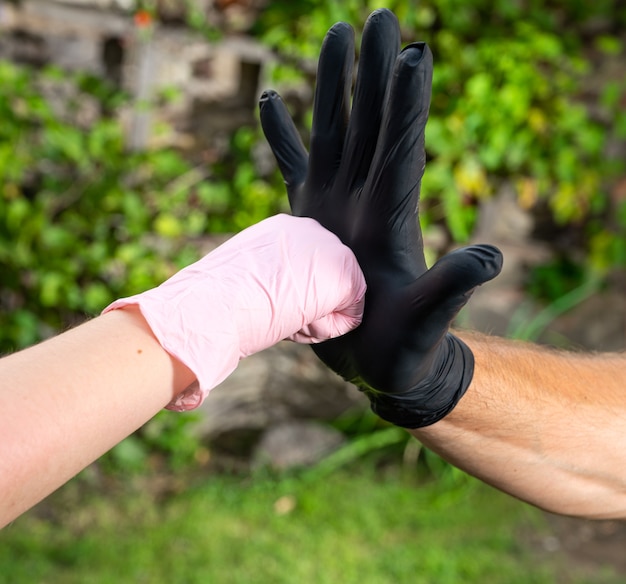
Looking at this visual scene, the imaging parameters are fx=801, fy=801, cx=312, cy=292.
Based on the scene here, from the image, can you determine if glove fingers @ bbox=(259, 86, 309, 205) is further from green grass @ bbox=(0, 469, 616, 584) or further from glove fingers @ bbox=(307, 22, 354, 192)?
green grass @ bbox=(0, 469, 616, 584)

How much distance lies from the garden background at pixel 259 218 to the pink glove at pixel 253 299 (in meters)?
1.92

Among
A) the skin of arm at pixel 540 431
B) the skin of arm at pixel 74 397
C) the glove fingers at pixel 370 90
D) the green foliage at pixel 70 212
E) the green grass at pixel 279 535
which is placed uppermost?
the glove fingers at pixel 370 90

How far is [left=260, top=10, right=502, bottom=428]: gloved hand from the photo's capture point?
3.35ft

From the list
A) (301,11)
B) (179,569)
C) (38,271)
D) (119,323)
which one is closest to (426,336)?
(119,323)

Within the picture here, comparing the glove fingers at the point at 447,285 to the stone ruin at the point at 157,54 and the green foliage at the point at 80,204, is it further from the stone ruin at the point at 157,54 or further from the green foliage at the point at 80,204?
the stone ruin at the point at 157,54

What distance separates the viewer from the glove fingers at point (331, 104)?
1.17 metres

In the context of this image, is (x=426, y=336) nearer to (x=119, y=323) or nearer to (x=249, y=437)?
(x=119, y=323)

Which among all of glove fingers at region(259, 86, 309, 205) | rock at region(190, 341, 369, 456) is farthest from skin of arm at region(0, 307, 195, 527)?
rock at region(190, 341, 369, 456)

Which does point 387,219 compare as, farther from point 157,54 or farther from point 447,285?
point 157,54

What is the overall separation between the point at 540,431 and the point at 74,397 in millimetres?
811

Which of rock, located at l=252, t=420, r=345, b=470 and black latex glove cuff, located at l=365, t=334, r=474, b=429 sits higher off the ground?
black latex glove cuff, located at l=365, t=334, r=474, b=429

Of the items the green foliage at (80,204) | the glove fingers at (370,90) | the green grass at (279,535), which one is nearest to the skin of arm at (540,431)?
the glove fingers at (370,90)

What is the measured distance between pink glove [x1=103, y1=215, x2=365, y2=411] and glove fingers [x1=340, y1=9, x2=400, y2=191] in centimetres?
11

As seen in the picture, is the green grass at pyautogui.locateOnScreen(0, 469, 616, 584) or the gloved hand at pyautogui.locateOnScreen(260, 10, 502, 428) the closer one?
the gloved hand at pyautogui.locateOnScreen(260, 10, 502, 428)
